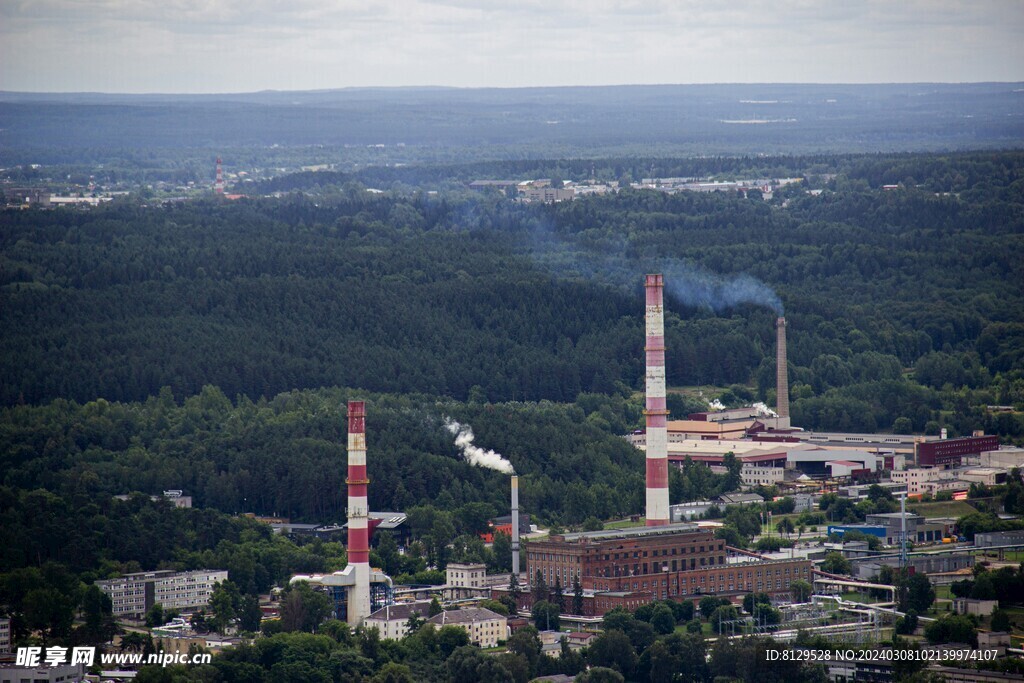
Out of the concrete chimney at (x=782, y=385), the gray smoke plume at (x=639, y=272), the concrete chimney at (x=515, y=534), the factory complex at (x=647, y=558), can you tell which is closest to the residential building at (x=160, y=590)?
the factory complex at (x=647, y=558)

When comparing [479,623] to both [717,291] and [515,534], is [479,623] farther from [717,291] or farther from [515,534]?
[717,291]

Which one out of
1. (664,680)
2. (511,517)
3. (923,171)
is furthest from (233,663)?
(923,171)

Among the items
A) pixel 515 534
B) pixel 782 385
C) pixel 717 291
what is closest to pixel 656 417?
pixel 515 534

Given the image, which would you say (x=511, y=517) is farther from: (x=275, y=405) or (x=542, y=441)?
(x=275, y=405)

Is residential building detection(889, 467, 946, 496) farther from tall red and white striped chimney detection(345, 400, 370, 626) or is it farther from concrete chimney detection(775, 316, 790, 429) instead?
tall red and white striped chimney detection(345, 400, 370, 626)

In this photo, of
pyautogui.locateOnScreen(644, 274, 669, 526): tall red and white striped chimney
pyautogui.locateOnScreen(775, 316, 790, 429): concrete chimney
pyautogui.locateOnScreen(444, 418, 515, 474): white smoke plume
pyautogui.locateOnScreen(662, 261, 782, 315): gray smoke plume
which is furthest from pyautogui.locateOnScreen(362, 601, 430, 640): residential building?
pyautogui.locateOnScreen(662, 261, 782, 315): gray smoke plume

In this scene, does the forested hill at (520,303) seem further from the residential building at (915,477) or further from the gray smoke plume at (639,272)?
the residential building at (915,477)
